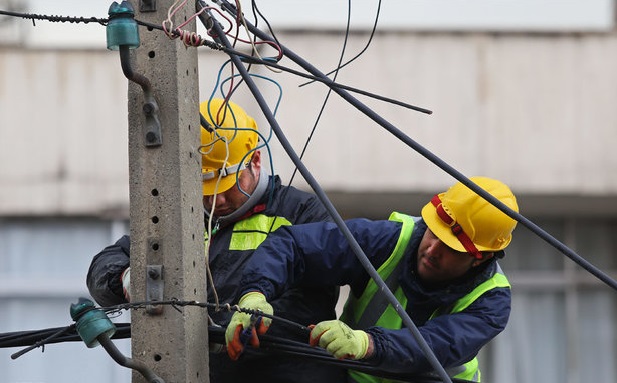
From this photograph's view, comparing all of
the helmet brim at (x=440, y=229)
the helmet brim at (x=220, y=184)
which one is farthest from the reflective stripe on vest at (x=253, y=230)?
the helmet brim at (x=440, y=229)

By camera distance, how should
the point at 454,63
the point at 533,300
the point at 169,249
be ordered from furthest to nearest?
the point at 533,300 < the point at 454,63 < the point at 169,249

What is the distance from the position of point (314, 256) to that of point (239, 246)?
34 centimetres

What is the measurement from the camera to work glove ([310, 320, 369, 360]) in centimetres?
468

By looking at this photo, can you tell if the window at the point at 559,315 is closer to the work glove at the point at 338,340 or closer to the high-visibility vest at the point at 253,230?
the high-visibility vest at the point at 253,230

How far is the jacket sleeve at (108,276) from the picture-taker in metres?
5.25

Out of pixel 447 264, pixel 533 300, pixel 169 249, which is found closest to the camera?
pixel 169 249

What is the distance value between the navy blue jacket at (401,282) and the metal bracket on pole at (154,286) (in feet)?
1.20

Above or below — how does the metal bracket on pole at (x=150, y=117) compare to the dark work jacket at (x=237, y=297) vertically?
above

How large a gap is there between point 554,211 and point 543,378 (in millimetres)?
1330

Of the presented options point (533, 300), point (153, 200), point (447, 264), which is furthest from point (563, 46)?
point (153, 200)

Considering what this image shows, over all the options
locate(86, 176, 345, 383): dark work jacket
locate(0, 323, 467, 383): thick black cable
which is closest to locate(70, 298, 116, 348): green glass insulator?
locate(0, 323, 467, 383): thick black cable

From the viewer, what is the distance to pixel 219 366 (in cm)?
523

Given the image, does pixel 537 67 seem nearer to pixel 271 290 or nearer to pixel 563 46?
pixel 563 46

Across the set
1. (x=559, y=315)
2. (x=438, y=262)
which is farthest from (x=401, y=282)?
(x=559, y=315)
